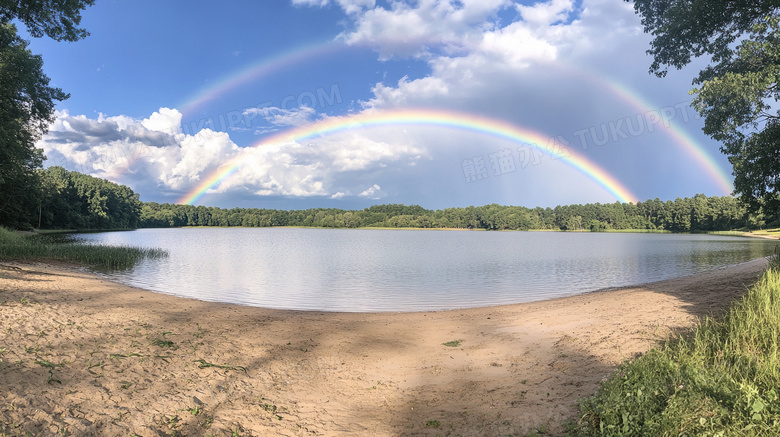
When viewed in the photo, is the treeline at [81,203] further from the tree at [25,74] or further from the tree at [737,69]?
the tree at [737,69]

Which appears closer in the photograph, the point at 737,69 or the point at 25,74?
the point at 737,69

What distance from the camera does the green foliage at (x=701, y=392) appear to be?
12.8 ft

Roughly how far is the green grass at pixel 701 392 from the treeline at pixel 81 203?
292 ft

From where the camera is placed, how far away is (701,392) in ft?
13.9

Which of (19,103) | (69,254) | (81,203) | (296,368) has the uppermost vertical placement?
(19,103)

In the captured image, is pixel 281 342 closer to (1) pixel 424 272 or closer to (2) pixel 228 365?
(2) pixel 228 365

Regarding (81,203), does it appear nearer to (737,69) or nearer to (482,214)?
(737,69)

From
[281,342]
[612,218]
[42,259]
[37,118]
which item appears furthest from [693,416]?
[612,218]

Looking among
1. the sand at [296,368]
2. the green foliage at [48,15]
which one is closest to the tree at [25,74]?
the green foliage at [48,15]

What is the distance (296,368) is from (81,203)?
4734 inches

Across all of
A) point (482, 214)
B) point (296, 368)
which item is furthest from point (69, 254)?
point (482, 214)

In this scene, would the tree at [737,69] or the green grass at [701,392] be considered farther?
the tree at [737,69]

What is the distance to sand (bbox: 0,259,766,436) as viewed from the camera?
5250 millimetres

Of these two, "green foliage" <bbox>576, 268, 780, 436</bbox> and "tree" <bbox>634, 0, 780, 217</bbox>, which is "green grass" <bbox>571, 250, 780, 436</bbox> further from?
"tree" <bbox>634, 0, 780, 217</bbox>
